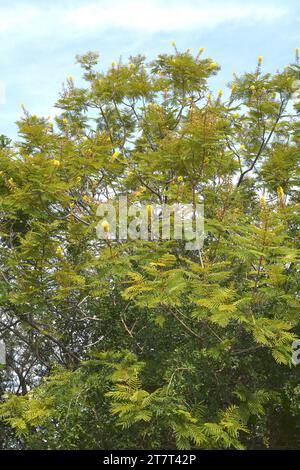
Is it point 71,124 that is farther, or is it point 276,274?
point 71,124

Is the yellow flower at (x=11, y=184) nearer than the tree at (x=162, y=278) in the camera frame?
No

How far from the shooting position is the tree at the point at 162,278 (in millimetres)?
5109

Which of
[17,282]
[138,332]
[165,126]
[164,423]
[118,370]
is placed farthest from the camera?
[165,126]

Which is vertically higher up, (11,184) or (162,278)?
(11,184)

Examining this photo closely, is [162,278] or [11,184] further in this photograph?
[11,184]

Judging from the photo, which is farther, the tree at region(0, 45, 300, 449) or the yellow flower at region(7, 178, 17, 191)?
the yellow flower at region(7, 178, 17, 191)

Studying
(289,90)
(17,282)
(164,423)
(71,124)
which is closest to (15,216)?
(17,282)

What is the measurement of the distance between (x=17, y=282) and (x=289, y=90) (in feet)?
16.7

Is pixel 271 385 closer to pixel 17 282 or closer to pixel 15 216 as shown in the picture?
pixel 17 282

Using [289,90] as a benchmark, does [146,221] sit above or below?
below

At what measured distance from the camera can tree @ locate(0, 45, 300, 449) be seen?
511 cm

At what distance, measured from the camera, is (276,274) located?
5.12 metres

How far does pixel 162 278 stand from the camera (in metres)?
4.98
